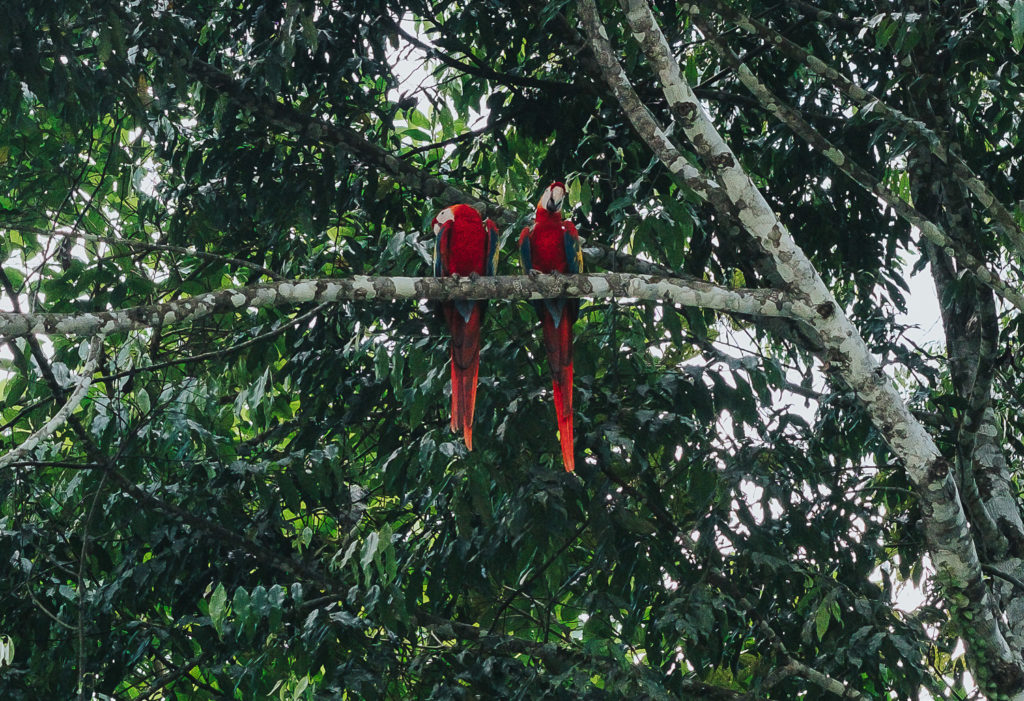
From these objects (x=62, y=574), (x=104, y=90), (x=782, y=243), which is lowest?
(x=62, y=574)

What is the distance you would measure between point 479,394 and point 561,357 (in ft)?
1.22

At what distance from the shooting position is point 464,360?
361 centimetres

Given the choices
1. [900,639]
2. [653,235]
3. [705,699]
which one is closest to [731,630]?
[705,699]

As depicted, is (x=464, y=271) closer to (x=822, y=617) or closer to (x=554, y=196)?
(x=554, y=196)

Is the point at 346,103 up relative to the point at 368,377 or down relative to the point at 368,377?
up

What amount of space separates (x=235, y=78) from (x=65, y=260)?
94 cm

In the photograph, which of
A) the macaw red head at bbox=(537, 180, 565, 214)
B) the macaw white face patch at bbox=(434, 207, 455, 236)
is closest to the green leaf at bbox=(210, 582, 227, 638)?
the macaw white face patch at bbox=(434, 207, 455, 236)

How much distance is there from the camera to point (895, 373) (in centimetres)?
540

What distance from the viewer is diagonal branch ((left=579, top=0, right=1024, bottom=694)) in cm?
295

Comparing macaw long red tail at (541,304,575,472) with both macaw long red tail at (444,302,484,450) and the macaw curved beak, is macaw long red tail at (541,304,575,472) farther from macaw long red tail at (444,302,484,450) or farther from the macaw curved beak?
the macaw curved beak

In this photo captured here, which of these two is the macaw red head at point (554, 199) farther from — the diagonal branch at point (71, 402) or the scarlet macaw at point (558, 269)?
the diagonal branch at point (71, 402)

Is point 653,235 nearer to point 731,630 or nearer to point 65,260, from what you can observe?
point 731,630

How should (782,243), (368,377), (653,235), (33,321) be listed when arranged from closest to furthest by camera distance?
(33,321)
(782,243)
(653,235)
(368,377)

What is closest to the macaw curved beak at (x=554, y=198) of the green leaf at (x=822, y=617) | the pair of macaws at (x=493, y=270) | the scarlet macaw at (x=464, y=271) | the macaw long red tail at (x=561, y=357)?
the pair of macaws at (x=493, y=270)
